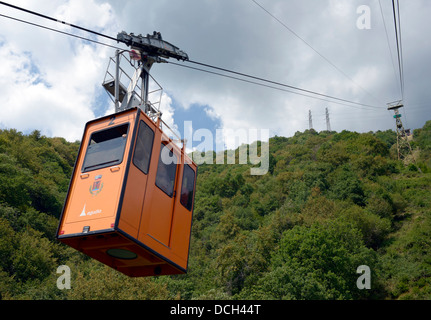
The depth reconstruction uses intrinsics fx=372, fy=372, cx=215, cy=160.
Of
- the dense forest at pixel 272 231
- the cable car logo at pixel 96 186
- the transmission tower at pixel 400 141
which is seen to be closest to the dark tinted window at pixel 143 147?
the cable car logo at pixel 96 186

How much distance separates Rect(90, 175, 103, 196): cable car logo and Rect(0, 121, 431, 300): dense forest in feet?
64.3

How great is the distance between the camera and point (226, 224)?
4356cm

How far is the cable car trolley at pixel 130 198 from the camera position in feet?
24.5

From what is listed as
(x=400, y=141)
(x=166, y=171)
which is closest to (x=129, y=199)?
(x=166, y=171)

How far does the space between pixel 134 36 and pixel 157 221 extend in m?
5.19

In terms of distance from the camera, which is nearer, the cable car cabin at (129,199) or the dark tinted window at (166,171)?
the cable car cabin at (129,199)

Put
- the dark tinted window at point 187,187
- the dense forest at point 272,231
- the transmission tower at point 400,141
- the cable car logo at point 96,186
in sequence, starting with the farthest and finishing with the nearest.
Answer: the transmission tower at point 400,141 → the dense forest at point 272,231 → the dark tinted window at point 187,187 → the cable car logo at point 96,186

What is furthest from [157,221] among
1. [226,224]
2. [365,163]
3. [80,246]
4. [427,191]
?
[365,163]

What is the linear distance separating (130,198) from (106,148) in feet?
4.76

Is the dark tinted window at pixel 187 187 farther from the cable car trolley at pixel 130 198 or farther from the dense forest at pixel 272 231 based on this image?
the dense forest at pixel 272 231

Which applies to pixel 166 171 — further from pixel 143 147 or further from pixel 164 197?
pixel 143 147

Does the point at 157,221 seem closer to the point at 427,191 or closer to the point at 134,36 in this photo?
the point at 134,36

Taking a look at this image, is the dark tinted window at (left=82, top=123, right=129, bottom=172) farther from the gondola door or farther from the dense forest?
the dense forest

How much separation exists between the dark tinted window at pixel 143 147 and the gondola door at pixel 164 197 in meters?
0.43
